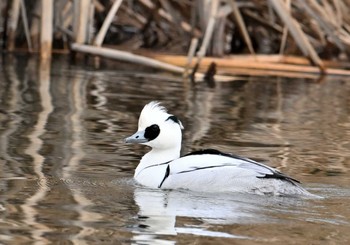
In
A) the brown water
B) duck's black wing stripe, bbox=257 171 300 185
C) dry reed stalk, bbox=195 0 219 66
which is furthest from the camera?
dry reed stalk, bbox=195 0 219 66

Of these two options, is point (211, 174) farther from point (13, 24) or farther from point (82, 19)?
point (13, 24)

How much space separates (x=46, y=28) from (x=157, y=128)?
23.5 feet

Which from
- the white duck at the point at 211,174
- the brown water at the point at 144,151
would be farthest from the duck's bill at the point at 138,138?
the brown water at the point at 144,151

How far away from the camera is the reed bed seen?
13.6 m

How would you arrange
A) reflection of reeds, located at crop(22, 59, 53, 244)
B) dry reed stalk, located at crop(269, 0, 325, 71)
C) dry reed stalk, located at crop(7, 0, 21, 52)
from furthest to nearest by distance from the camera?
1. dry reed stalk, located at crop(7, 0, 21, 52)
2. dry reed stalk, located at crop(269, 0, 325, 71)
3. reflection of reeds, located at crop(22, 59, 53, 244)

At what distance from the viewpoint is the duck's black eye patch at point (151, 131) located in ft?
22.5

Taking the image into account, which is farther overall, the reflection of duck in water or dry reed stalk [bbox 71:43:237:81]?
dry reed stalk [bbox 71:43:237:81]

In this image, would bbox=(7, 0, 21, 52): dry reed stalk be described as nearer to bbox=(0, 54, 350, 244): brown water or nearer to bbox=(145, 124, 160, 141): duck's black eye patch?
bbox=(0, 54, 350, 244): brown water

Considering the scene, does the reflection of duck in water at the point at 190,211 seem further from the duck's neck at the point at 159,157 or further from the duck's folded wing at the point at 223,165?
the duck's neck at the point at 159,157

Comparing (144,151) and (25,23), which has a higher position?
(25,23)

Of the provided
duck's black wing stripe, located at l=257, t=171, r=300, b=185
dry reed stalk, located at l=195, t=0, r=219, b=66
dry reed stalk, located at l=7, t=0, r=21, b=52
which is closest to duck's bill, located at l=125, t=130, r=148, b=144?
duck's black wing stripe, located at l=257, t=171, r=300, b=185

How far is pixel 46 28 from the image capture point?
13.8 m

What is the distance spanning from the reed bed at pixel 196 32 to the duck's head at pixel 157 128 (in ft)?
18.8

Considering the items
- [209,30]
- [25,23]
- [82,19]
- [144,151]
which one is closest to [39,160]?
[144,151]
